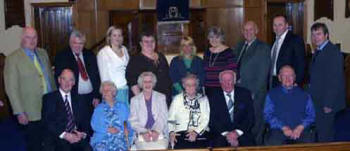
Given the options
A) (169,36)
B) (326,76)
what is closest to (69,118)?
(326,76)

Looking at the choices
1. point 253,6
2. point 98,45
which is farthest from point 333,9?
point 98,45

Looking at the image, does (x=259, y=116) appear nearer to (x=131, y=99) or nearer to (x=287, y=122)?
(x=287, y=122)

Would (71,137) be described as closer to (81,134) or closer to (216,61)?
(81,134)

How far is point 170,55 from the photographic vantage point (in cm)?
879

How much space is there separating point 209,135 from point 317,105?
1.00 meters

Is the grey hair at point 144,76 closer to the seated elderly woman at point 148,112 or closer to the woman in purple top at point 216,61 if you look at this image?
the seated elderly woman at point 148,112

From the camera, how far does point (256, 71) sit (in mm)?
4555

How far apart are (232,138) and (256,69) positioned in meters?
0.76

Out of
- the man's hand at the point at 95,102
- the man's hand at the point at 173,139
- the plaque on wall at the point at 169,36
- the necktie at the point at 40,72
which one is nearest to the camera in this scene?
the man's hand at the point at 173,139

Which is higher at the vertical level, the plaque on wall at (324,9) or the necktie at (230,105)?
the plaque on wall at (324,9)

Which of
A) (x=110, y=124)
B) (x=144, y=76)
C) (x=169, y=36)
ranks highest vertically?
(x=169, y=36)

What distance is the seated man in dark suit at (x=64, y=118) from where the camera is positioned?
4.08 meters

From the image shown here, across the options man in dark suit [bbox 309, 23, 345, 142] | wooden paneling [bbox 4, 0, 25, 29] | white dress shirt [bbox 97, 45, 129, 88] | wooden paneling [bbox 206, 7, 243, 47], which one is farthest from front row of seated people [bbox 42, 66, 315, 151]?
wooden paneling [bbox 4, 0, 25, 29]

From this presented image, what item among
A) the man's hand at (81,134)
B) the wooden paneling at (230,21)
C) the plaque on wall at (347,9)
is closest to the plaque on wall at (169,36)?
the wooden paneling at (230,21)
